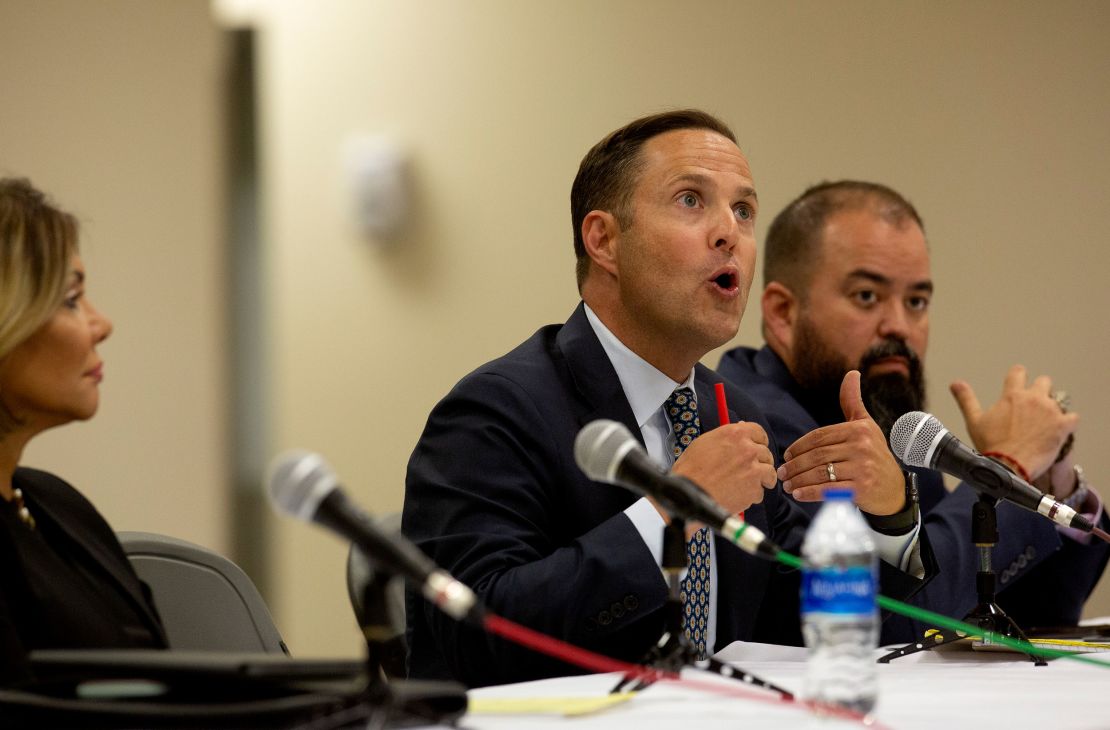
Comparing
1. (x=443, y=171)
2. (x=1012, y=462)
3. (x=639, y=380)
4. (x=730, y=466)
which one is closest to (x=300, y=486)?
(x=730, y=466)

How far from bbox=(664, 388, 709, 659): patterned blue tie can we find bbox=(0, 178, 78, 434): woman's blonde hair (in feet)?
3.34

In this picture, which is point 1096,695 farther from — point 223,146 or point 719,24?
point 223,146

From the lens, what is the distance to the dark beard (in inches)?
117

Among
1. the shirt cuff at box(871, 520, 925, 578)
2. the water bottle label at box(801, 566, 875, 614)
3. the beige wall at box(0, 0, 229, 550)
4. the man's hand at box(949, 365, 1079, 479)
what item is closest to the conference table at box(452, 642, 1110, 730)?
the water bottle label at box(801, 566, 875, 614)

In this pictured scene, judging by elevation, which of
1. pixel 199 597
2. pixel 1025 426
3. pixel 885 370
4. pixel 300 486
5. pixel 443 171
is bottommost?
pixel 199 597

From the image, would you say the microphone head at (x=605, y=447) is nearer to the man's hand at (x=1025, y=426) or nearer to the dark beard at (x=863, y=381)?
the man's hand at (x=1025, y=426)

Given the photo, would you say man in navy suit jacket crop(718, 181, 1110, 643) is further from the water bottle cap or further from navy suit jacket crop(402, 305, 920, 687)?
the water bottle cap

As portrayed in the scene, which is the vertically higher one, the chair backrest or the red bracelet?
the red bracelet

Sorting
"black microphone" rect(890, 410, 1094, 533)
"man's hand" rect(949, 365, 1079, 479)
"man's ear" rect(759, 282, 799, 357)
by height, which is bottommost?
"black microphone" rect(890, 410, 1094, 533)

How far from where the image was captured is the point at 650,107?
427 centimetres

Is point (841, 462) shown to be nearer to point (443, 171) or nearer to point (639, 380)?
point (639, 380)

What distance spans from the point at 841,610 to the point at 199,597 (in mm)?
1051

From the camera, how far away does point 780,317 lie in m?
3.18

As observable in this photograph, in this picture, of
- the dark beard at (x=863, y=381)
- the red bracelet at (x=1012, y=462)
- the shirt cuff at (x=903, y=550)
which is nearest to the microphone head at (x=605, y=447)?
the shirt cuff at (x=903, y=550)
